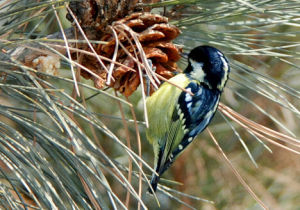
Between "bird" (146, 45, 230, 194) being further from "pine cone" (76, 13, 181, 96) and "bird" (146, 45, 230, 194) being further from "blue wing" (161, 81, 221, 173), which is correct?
"pine cone" (76, 13, 181, 96)

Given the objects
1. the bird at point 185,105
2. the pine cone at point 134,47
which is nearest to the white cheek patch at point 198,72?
the bird at point 185,105

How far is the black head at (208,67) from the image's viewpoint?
62.6 inches

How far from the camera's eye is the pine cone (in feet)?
3.90

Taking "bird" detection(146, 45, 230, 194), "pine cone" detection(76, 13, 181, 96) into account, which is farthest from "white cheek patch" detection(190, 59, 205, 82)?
"pine cone" detection(76, 13, 181, 96)

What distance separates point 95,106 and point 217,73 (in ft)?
2.67

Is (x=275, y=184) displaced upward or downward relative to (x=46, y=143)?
downward

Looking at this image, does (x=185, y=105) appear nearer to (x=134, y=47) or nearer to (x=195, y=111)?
(x=195, y=111)

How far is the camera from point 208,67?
1696 mm

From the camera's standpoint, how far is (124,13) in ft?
4.02

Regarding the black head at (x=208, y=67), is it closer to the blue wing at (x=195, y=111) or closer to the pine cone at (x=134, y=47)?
the blue wing at (x=195, y=111)

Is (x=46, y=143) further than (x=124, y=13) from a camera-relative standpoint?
No

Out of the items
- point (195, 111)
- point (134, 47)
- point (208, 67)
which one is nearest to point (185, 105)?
point (195, 111)

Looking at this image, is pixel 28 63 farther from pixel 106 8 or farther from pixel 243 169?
pixel 243 169

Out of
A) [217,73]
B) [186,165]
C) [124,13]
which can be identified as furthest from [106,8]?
[186,165]
